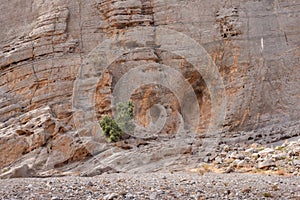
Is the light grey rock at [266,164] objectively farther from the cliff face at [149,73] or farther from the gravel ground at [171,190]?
the cliff face at [149,73]

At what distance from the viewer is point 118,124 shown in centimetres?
1977

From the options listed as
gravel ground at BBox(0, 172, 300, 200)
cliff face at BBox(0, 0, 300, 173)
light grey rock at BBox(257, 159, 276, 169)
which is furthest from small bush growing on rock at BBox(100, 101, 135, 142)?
gravel ground at BBox(0, 172, 300, 200)

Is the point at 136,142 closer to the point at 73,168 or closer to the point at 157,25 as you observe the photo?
the point at 73,168

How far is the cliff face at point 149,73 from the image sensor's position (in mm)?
20547

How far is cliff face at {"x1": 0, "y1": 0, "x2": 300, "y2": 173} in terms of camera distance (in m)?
20.5

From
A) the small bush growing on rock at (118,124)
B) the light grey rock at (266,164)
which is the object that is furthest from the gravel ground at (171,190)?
the small bush growing on rock at (118,124)

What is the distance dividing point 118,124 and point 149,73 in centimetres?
405

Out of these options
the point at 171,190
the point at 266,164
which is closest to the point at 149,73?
the point at 266,164

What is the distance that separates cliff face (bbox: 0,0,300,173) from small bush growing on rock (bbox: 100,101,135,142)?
1.64 ft

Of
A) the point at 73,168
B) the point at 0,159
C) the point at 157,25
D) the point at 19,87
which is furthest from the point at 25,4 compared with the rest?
the point at 73,168

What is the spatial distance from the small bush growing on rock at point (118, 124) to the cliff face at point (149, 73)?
50 cm

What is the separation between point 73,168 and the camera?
1906cm

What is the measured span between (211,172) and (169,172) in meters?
1.72

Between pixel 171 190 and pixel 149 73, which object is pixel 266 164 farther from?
pixel 149 73
